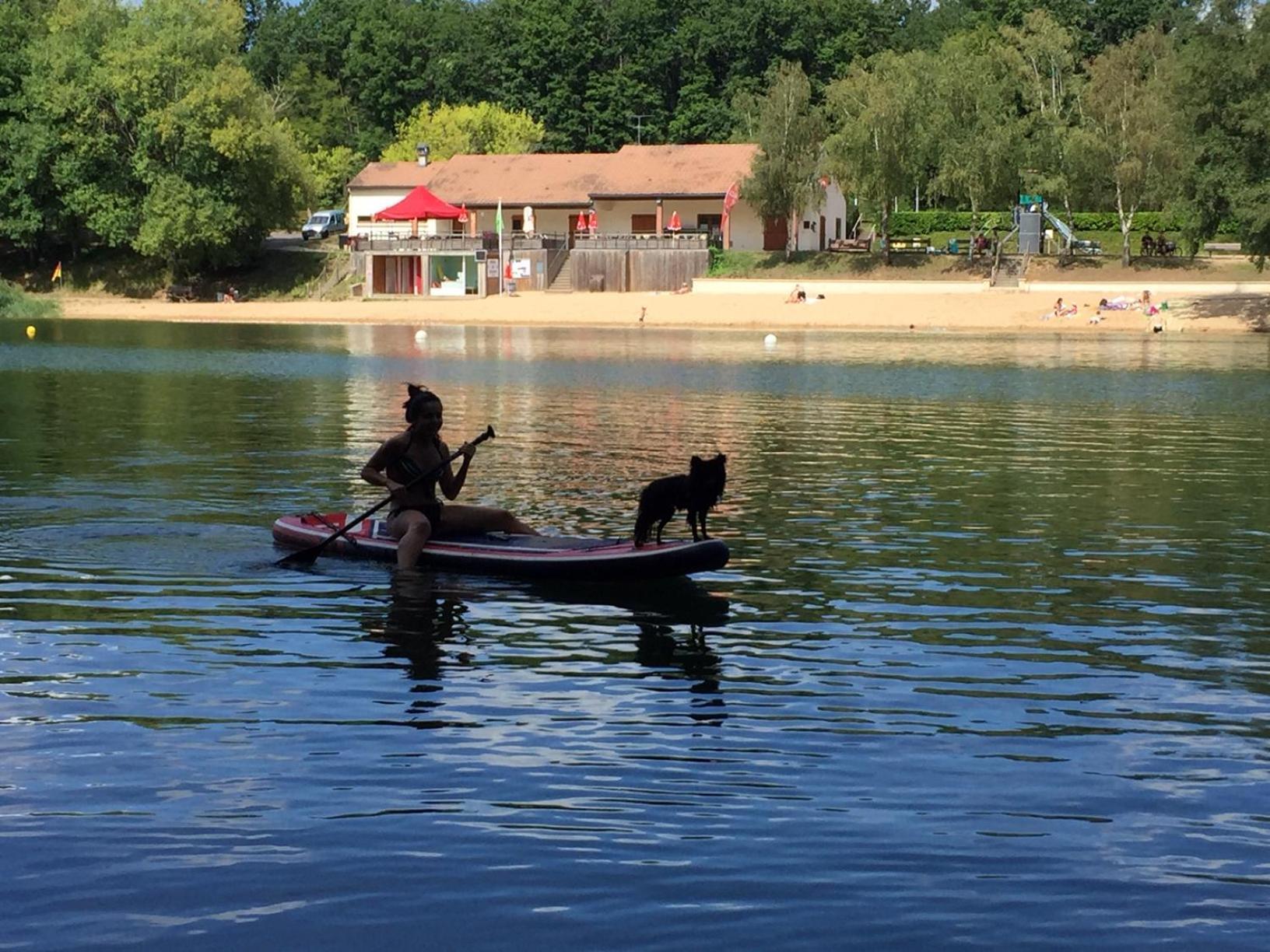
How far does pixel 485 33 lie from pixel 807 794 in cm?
10409

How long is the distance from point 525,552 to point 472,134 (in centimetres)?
8685

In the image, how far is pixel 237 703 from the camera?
1148 cm

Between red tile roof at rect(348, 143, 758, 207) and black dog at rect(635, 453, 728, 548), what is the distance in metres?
69.3

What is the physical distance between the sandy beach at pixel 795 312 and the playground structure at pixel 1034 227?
26.1 ft

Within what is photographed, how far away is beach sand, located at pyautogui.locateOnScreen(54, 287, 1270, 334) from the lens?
6284 cm

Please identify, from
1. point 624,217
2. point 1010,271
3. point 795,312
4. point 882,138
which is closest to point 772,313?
point 795,312

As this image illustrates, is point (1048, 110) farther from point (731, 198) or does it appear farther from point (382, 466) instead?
point (382, 466)

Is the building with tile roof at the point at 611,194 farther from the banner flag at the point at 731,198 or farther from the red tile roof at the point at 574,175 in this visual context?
the banner flag at the point at 731,198

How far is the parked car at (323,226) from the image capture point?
308ft

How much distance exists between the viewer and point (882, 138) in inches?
2874

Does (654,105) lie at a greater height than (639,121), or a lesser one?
greater

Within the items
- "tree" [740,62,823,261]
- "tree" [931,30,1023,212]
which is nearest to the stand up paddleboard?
"tree" [931,30,1023,212]

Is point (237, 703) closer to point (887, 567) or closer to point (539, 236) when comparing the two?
point (887, 567)

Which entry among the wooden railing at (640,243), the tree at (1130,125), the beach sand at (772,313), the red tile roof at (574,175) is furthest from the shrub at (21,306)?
the tree at (1130,125)
